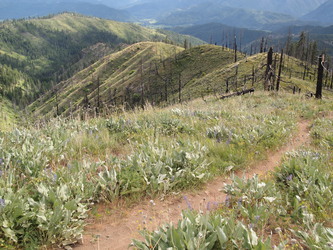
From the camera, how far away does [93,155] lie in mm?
5352

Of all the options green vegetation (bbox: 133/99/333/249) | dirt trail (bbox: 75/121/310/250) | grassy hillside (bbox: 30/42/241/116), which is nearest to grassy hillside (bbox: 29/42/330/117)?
grassy hillside (bbox: 30/42/241/116)

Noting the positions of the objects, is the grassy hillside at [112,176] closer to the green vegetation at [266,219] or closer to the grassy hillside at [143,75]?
the green vegetation at [266,219]

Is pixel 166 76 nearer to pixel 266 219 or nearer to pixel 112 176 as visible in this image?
pixel 112 176

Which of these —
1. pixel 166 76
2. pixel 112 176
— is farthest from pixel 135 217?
pixel 166 76

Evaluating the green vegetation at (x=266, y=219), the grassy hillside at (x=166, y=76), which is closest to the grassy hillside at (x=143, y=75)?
the grassy hillside at (x=166, y=76)

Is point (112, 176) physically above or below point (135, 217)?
above

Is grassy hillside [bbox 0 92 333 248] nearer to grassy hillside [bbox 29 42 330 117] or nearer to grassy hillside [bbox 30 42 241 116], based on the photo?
grassy hillside [bbox 29 42 330 117]

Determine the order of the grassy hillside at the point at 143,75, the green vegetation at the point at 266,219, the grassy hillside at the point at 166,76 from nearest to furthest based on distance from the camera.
A: the green vegetation at the point at 266,219 → the grassy hillside at the point at 166,76 → the grassy hillside at the point at 143,75

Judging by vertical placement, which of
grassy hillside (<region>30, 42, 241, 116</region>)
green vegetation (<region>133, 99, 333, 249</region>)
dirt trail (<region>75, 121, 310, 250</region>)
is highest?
green vegetation (<region>133, 99, 333, 249</region>)

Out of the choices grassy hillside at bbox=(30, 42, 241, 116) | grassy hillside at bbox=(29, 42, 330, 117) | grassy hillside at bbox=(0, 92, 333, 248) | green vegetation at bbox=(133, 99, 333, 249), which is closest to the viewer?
green vegetation at bbox=(133, 99, 333, 249)

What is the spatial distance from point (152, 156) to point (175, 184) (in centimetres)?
71

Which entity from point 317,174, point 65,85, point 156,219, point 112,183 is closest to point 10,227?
point 112,183

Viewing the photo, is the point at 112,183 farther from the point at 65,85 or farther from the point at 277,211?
the point at 65,85

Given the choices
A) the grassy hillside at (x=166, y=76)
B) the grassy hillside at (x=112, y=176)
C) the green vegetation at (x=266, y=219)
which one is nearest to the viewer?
the green vegetation at (x=266, y=219)
